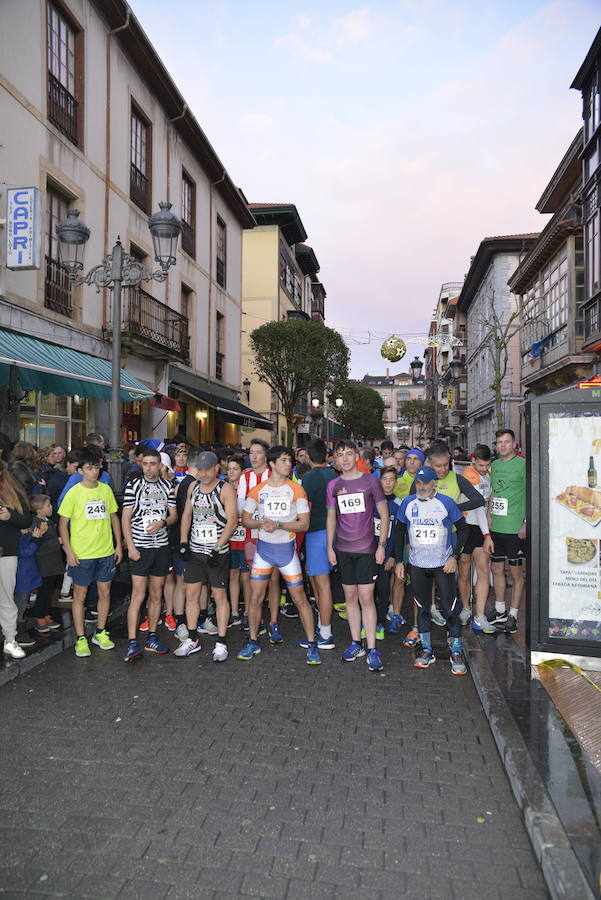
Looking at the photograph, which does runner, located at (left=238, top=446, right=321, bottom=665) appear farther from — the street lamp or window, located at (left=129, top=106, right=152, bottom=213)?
window, located at (left=129, top=106, right=152, bottom=213)

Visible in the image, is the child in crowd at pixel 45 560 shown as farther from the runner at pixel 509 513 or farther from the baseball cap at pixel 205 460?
the runner at pixel 509 513

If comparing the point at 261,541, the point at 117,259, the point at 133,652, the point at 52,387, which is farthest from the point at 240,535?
the point at 52,387

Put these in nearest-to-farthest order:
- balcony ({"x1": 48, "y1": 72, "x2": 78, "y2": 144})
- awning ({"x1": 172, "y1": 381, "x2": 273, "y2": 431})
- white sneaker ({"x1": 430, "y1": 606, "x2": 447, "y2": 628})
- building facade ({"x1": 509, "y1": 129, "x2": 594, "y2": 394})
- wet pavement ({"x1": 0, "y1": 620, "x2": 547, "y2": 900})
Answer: wet pavement ({"x1": 0, "y1": 620, "x2": 547, "y2": 900}) < white sneaker ({"x1": 430, "y1": 606, "x2": 447, "y2": 628}) < balcony ({"x1": 48, "y1": 72, "x2": 78, "y2": 144}) < awning ({"x1": 172, "y1": 381, "x2": 273, "y2": 431}) < building facade ({"x1": 509, "y1": 129, "x2": 594, "y2": 394})

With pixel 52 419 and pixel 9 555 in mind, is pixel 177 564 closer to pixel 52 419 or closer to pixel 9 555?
pixel 9 555

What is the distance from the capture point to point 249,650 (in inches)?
223

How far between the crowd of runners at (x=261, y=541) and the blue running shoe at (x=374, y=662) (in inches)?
0.6

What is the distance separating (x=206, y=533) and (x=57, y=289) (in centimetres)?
941

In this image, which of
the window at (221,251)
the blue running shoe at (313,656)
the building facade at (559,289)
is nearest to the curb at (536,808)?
the blue running shoe at (313,656)

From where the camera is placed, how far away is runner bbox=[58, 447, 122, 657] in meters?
5.68

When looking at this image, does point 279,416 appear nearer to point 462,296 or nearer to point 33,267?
point 462,296

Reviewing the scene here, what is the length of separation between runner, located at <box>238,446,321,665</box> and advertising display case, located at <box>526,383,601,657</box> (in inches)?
78.7

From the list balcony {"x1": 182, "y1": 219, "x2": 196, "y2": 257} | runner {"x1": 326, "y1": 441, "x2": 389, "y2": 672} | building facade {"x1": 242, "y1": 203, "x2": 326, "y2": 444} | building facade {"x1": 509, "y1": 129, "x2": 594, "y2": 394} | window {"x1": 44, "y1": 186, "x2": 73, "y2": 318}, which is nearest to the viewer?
runner {"x1": 326, "y1": 441, "x2": 389, "y2": 672}

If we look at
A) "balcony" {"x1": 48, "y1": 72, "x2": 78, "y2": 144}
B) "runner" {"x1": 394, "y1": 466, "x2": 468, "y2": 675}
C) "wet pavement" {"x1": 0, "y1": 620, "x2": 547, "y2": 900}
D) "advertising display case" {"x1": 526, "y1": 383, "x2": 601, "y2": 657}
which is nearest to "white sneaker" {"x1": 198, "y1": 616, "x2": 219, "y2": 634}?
"wet pavement" {"x1": 0, "y1": 620, "x2": 547, "y2": 900}

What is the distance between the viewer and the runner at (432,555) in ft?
17.7
